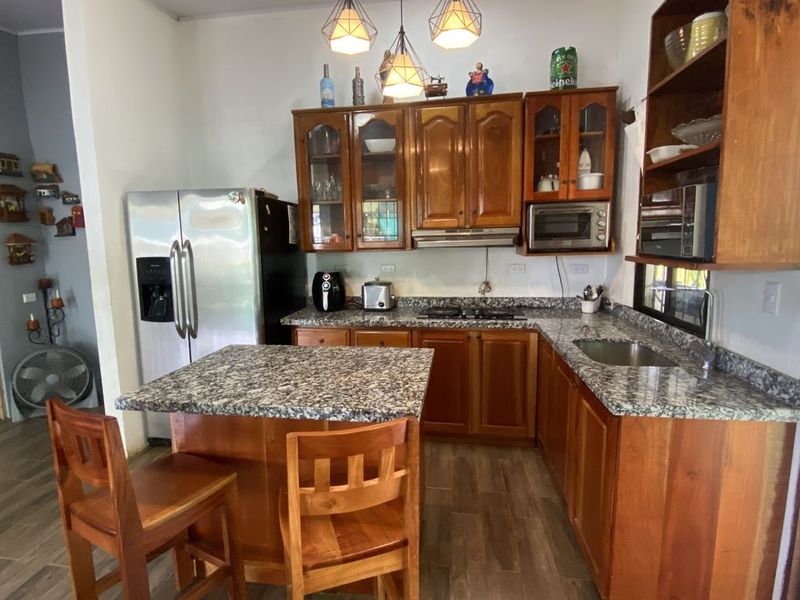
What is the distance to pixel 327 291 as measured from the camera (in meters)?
3.24

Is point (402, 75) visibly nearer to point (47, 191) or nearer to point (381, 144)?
point (381, 144)

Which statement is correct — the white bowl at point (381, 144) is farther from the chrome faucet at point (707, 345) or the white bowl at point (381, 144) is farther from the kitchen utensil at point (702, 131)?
the chrome faucet at point (707, 345)

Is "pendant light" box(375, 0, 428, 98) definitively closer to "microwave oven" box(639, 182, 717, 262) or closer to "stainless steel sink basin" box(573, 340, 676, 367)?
"microwave oven" box(639, 182, 717, 262)

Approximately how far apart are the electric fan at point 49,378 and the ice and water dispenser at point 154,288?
46.7 inches

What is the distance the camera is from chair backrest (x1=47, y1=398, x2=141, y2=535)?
1.13m

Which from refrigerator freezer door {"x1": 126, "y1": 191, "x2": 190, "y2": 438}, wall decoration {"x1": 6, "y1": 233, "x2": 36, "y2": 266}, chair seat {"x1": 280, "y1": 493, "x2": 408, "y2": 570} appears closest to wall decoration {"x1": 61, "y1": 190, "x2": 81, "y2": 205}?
wall decoration {"x1": 6, "y1": 233, "x2": 36, "y2": 266}

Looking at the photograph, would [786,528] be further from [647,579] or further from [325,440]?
[325,440]

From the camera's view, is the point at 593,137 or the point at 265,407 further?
the point at 593,137

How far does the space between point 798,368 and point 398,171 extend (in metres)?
2.37

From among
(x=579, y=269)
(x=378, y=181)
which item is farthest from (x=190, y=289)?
(x=579, y=269)

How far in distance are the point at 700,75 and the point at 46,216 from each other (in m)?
4.59

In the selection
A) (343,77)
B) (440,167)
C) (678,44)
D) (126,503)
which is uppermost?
(343,77)

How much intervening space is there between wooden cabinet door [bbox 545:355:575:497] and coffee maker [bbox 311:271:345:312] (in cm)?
167

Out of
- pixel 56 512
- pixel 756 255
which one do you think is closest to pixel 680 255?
pixel 756 255
